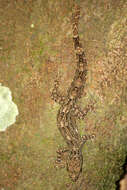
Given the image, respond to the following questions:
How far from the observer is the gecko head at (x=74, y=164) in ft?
16.8

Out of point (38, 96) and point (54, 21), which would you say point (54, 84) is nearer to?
point (38, 96)

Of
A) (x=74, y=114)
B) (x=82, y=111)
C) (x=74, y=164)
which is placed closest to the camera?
(x=82, y=111)

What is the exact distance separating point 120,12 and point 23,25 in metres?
2.06

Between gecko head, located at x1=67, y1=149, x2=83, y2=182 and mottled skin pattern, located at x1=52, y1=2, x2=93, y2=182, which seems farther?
gecko head, located at x1=67, y1=149, x2=83, y2=182

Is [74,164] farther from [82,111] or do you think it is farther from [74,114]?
[82,111]

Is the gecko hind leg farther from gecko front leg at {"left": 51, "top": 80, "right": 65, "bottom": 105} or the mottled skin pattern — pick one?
gecko front leg at {"left": 51, "top": 80, "right": 65, "bottom": 105}

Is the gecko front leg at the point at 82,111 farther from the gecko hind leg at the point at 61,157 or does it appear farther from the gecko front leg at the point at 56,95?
the gecko hind leg at the point at 61,157

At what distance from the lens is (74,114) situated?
541 cm

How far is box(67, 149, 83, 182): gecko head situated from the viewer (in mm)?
5121

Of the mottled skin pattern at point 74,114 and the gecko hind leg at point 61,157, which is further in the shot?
the gecko hind leg at point 61,157

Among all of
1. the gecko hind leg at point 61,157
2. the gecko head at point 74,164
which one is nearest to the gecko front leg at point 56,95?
the gecko hind leg at point 61,157

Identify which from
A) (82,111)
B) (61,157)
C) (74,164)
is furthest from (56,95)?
(74,164)

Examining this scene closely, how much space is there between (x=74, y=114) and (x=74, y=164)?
4.34ft

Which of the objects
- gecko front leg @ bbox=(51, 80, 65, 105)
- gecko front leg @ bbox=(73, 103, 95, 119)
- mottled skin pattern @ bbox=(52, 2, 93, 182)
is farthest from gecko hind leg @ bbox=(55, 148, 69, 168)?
gecko front leg @ bbox=(51, 80, 65, 105)
